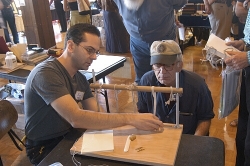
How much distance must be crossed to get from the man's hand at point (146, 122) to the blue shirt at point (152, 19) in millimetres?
998

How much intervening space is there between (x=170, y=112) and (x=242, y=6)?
0.94m

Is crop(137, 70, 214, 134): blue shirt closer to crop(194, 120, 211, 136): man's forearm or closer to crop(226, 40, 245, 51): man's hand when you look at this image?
crop(194, 120, 211, 136): man's forearm

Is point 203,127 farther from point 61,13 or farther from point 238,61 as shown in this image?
point 61,13

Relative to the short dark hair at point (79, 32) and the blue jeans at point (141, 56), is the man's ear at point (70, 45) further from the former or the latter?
the blue jeans at point (141, 56)

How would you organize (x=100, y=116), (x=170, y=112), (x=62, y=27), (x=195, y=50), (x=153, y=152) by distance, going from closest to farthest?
(x=153, y=152) → (x=100, y=116) → (x=170, y=112) → (x=195, y=50) → (x=62, y=27)

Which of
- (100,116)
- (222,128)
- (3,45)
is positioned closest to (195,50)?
(222,128)

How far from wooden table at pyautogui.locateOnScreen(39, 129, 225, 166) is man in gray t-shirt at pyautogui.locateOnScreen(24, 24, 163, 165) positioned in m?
0.13

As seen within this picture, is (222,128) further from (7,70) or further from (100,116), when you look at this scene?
(7,70)

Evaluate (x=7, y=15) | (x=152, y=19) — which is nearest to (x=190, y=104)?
(x=152, y=19)

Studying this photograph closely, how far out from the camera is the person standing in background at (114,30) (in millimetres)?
4629

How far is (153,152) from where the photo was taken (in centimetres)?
103

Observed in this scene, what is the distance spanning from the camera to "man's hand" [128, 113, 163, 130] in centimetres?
115

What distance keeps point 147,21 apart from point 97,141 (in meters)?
1.12

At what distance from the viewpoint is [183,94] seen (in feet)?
4.75
